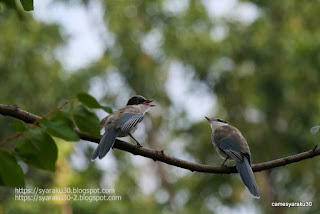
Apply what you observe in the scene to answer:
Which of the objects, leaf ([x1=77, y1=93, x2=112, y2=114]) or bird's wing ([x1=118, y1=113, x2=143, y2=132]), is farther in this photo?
bird's wing ([x1=118, y1=113, x2=143, y2=132])

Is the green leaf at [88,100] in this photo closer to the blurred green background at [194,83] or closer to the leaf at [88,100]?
the leaf at [88,100]

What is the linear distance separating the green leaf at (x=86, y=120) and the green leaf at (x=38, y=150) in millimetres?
160

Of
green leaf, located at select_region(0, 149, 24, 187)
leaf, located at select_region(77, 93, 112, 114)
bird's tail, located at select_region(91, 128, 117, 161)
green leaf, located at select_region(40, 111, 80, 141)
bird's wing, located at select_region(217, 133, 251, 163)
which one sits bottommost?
bird's wing, located at select_region(217, 133, 251, 163)

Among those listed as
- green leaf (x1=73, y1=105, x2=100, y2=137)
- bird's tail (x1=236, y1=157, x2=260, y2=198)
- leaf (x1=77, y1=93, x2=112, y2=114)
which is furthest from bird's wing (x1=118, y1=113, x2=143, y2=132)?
leaf (x1=77, y1=93, x2=112, y2=114)

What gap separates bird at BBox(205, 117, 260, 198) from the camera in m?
3.17

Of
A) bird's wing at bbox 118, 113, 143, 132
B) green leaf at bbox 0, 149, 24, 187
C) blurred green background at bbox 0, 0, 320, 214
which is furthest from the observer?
blurred green background at bbox 0, 0, 320, 214

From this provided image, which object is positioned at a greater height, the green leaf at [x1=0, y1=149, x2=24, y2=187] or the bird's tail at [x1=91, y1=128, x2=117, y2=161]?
the green leaf at [x1=0, y1=149, x2=24, y2=187]

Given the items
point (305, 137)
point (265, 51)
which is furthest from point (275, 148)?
point (265, 51)

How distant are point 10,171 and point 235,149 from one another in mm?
2670

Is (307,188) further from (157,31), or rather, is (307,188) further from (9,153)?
(9,153)

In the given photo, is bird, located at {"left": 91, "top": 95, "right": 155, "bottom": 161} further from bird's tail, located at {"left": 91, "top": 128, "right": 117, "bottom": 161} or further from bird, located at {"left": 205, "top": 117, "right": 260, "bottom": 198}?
bird, located at {"left": 205, "top": 117, "right": 260, "bottom": 198}

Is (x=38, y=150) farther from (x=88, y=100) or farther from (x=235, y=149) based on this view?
(x=235, y=149)

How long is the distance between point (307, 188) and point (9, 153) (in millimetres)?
10460

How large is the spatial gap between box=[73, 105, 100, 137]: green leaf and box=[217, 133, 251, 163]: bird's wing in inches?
84.6
